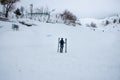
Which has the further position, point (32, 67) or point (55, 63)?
point (55, 63)

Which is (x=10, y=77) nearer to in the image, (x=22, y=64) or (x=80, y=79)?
(x=22, y=64)

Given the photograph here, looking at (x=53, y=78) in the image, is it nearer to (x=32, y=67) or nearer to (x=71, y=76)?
(x=71, y=76)

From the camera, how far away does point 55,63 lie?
33.7 ft

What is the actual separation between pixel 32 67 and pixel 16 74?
143cm

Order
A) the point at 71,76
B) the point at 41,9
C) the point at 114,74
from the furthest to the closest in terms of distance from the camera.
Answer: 1. the point at 41,9
2. the point at 114,74
3. the point at 71,76

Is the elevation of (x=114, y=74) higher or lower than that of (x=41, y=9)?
lower

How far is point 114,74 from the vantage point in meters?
8.57

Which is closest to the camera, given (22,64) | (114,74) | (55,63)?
(114,74)

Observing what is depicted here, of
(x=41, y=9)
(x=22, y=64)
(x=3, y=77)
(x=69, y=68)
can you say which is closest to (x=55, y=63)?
(x=69, y=68)

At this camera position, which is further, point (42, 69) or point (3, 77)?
point (42, 69)

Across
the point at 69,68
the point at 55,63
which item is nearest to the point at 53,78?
the point at 69,68

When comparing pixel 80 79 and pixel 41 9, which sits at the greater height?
pixel 41 9

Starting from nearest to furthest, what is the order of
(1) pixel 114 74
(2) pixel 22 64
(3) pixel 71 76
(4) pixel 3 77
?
1. (4) pixel 3 77
2. (3) pixel 71 76
3. (1) pixel 114 74
4. (2) pixel 22 64

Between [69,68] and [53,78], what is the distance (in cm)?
202
